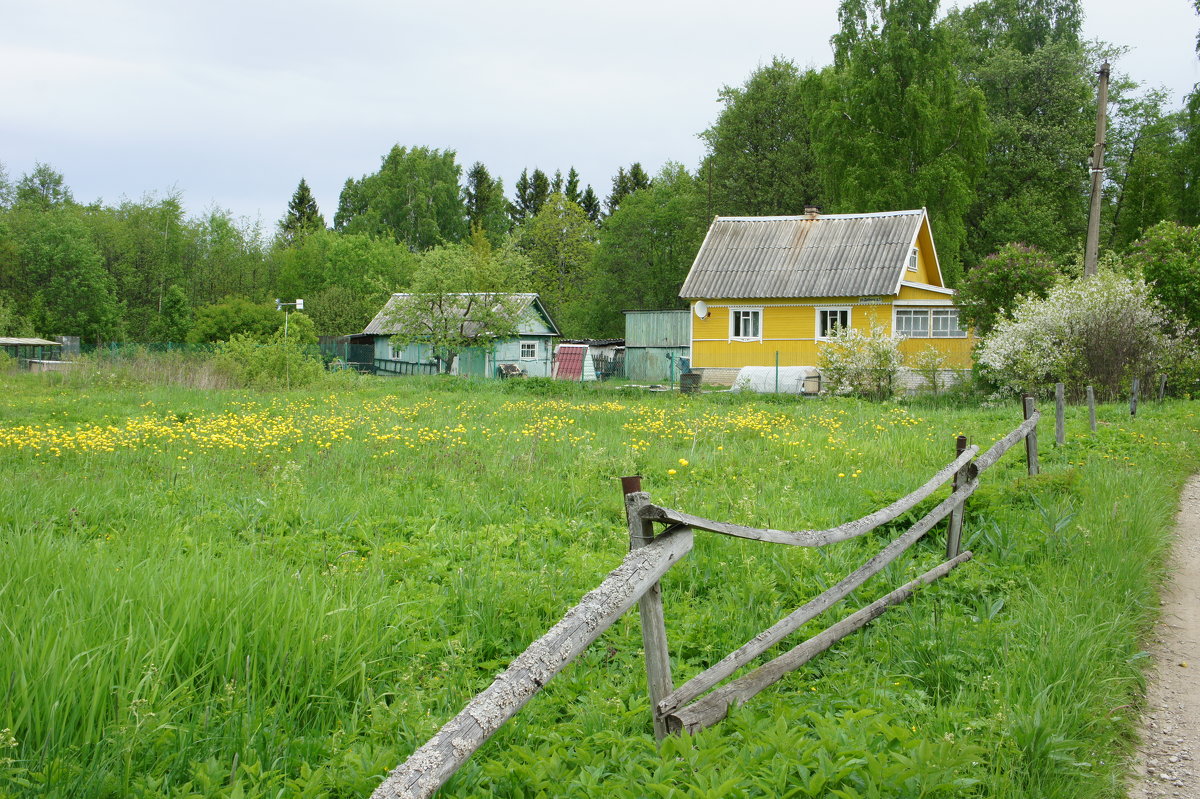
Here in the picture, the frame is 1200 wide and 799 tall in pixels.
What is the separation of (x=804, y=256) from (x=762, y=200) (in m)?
13.3

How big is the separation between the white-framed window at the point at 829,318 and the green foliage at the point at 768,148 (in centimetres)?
1404

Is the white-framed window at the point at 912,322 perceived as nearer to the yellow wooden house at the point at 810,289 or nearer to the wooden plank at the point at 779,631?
the yellow wooden house at the point at 810,289

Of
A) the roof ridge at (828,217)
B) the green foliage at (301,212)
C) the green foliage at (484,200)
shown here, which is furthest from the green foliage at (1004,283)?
the green foliage at (301,212)

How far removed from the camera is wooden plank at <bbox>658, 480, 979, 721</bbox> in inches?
126

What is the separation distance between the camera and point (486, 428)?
12766mm

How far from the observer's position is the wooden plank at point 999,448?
6.05m

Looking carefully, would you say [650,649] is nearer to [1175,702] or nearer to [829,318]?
[1175,702]

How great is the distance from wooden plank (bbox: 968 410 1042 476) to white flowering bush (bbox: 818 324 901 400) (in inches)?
544

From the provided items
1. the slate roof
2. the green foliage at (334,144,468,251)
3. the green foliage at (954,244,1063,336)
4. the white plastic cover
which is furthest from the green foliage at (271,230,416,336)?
the green foliage at (954,244,1063,336)

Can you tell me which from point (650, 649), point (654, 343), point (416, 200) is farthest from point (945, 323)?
point (416, 200)

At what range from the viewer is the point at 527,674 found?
2.50m

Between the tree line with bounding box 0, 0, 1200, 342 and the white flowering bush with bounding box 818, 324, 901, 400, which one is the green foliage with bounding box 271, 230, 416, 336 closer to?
the tree line with bounding box 0, 0, 1200, 342

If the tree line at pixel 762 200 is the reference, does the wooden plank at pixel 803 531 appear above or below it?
below

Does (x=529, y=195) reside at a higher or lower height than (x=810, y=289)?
higher
